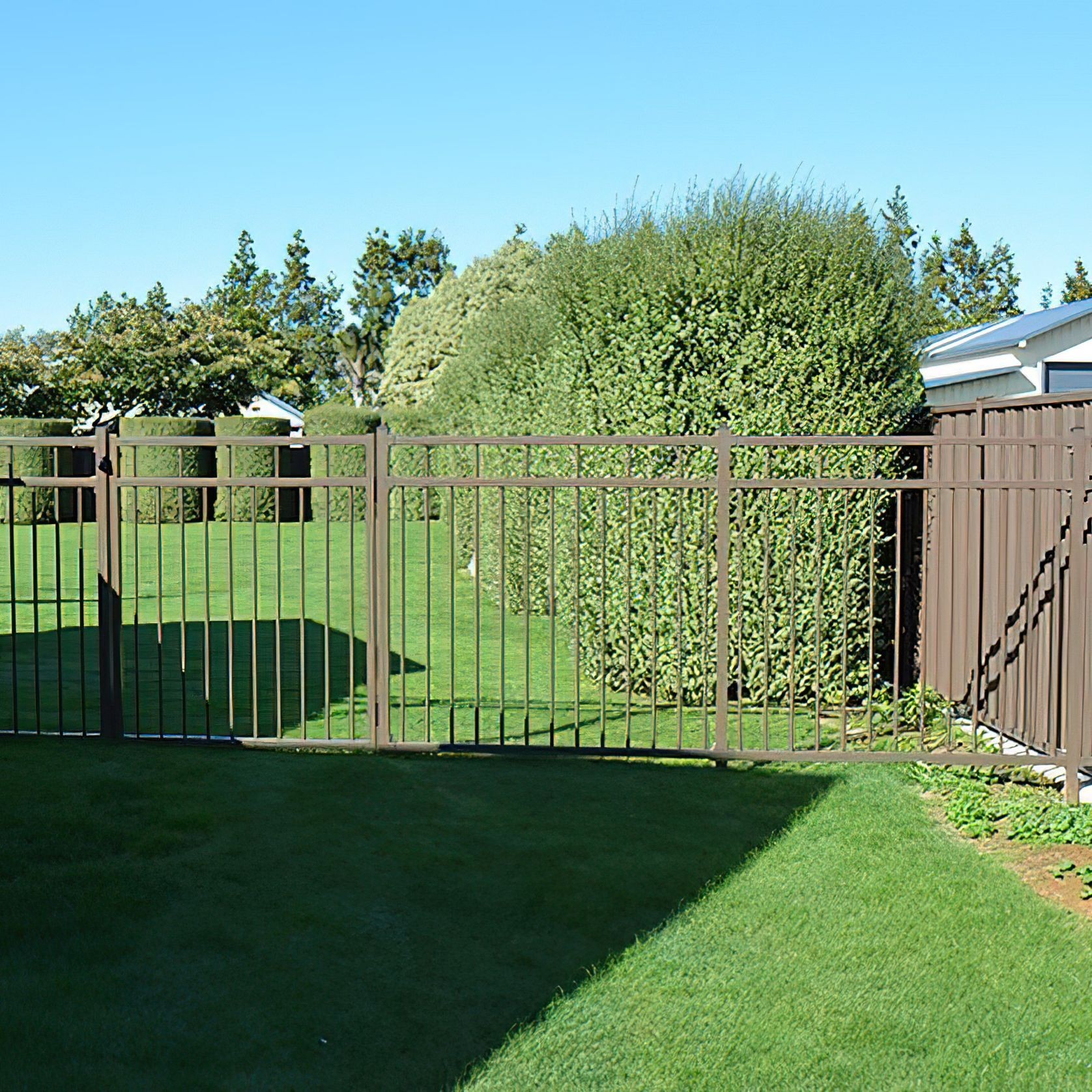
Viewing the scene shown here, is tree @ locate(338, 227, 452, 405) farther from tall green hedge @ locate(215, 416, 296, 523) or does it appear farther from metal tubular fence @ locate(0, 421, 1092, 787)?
metal tubular fence @ locate(0, 421, 1092, 787)

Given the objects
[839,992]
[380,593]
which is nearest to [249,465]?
[380,593]

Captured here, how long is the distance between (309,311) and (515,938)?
6735 centimetres

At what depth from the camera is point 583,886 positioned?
5.16 meters

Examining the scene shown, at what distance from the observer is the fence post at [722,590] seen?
6836 millimetres

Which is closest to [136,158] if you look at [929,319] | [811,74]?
[811,74]

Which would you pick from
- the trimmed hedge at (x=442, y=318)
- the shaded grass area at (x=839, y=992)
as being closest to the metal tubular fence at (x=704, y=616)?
the shaded grass area at (x=839, y=992)

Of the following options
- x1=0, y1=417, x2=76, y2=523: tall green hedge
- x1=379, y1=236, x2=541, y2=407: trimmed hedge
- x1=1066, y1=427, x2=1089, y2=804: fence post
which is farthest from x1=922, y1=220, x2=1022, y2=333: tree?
x1=1066, y1=427, x2=1089, y2=804: fence post

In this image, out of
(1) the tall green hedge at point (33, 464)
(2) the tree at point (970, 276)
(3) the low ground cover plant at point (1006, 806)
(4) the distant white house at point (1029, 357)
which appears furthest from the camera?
(2) the tree at point (970, 276)

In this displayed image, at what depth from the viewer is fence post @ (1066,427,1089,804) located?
20.8 ft

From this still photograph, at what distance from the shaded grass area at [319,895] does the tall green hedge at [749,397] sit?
1.38 metres

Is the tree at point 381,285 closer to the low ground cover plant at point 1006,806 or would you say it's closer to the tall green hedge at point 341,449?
the tall green hedge at point 341,449

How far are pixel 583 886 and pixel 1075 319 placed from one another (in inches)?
448

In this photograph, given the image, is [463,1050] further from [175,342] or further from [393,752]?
[175,342]

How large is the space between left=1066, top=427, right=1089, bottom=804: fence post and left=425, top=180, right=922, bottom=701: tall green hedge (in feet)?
5.30
